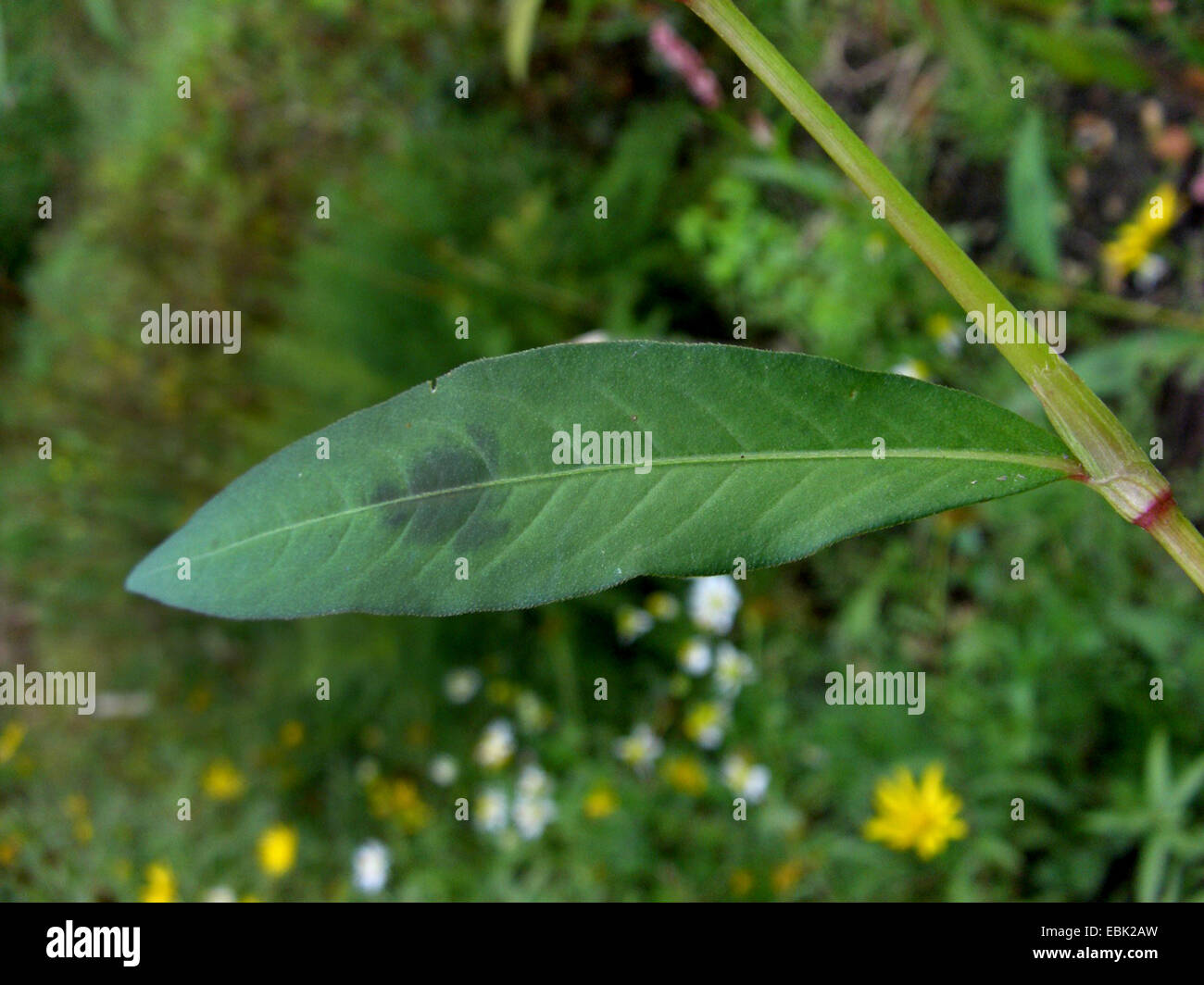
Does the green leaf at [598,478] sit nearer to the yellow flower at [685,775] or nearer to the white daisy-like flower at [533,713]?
the yellow flower at [685,775]

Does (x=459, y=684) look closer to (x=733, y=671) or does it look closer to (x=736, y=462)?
(x=733, y=671)

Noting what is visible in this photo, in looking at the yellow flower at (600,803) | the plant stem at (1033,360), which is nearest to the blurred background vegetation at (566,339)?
the yellow flower at (600,803)

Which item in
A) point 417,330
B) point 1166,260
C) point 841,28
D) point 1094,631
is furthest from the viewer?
point 417,330

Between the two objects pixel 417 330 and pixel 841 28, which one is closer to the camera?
pixel 841 28

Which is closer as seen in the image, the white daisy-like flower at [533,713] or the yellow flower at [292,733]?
the white daisy-like flower at [533,713]

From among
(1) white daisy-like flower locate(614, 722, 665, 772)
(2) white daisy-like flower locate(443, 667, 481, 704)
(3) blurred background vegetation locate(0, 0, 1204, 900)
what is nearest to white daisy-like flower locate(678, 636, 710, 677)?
(3) blurred background vegetation locate(0, 0, 1204, 900)

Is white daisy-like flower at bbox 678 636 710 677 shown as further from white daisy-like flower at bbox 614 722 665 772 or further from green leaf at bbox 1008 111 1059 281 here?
green leaf at bbox 1008 111 1059 281

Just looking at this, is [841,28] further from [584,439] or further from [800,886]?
[584,439]

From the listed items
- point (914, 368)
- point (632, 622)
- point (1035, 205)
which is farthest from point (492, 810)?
point (1035, 205)
